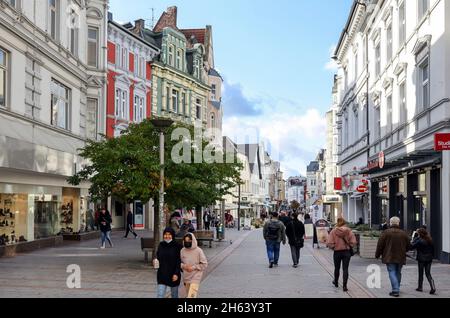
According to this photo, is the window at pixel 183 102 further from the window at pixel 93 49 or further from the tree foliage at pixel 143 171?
the tree foliage at pixel 143 171

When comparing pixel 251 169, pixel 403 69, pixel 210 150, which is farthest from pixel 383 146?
pixel 251 169

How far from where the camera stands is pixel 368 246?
21.1m

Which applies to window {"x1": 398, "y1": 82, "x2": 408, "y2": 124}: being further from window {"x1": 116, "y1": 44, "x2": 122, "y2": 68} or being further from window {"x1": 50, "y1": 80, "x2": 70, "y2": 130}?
window {"x1": 116, "y1": 44, "x2": 122, "y2": 68}

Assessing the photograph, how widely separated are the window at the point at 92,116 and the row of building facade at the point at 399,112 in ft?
44.7

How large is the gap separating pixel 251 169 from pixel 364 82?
67886 millimetres

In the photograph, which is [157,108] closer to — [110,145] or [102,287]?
[110,145]

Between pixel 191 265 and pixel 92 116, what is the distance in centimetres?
2396

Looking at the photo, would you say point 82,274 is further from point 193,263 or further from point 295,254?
point 193,263

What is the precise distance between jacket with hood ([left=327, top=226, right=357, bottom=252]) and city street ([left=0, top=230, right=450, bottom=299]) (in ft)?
3.02

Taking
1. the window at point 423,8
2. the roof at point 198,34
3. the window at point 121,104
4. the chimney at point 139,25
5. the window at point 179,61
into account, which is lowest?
the window at point 121,104

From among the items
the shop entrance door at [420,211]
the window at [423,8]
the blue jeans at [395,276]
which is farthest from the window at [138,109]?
the blue jeans at [395,276]

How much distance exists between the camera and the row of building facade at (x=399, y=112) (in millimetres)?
19766

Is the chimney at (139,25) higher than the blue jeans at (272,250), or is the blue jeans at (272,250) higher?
the chimney at (139,25)
